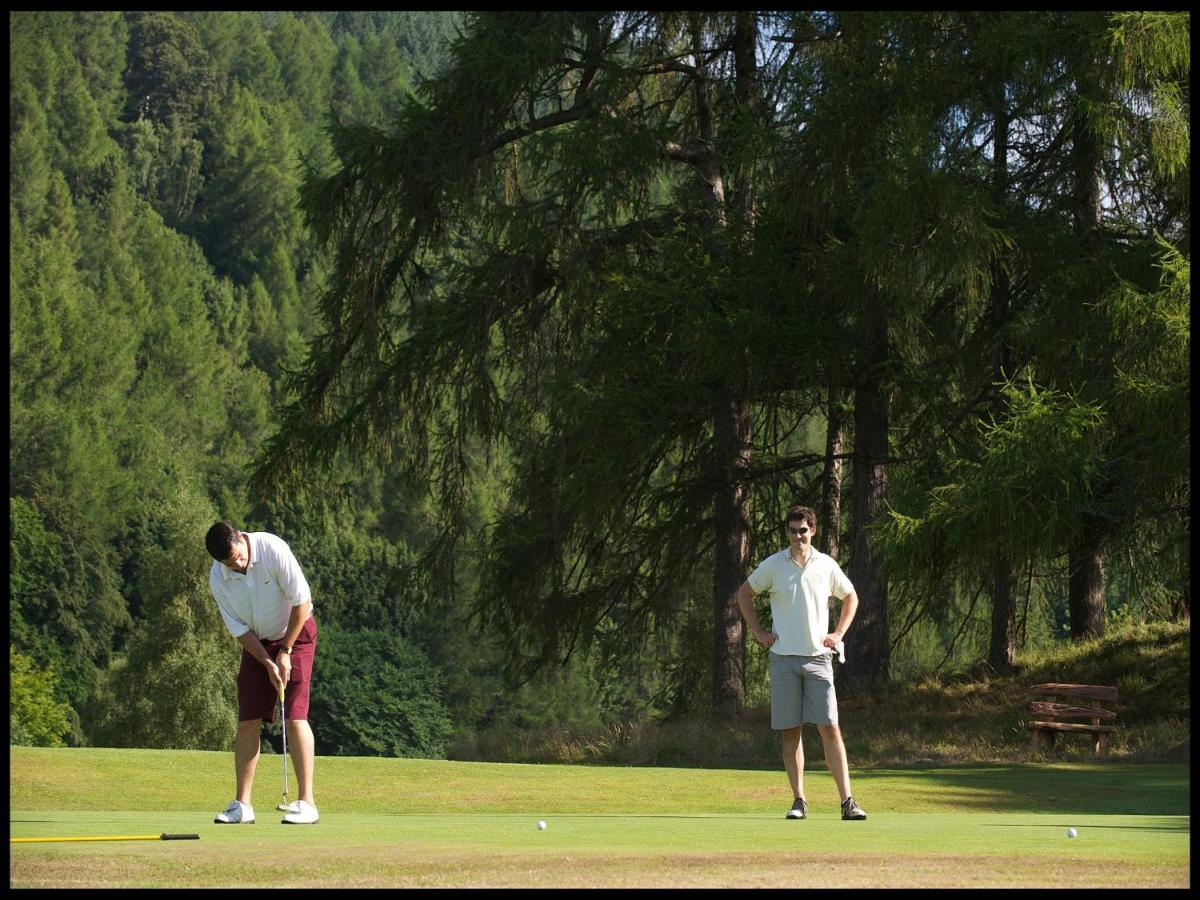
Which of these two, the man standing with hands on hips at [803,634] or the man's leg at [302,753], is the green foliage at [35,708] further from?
the man standing with hands on hips at [803,634]

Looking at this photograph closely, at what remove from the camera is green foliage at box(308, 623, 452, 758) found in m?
66.3

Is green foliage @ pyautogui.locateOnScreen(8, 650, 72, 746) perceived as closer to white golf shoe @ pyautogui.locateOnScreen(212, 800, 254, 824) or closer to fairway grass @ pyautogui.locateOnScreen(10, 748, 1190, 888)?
fairway grass @ pyautogui.locateOnScreen(10, 748, 1190, 888)

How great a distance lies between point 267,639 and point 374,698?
59446 millimetres

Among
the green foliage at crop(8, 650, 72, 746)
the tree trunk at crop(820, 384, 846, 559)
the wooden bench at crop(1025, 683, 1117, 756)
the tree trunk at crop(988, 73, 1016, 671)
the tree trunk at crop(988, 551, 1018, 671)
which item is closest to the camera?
the wooden bench at crop(1025, 683, 1117, 756)

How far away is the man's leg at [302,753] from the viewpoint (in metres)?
9.09

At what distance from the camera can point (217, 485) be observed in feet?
263

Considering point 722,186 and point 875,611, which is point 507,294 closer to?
point 722,186

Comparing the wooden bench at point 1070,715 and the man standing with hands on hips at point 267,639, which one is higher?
the man standing with hands on hips at point 267,639

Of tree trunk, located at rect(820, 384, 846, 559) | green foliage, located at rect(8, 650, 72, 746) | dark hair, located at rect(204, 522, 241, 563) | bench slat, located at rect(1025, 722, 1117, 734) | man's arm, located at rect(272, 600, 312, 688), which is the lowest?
green foliage, located at rect(8, 650, 72, 746)

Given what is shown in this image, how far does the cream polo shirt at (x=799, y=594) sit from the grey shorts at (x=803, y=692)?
7cm

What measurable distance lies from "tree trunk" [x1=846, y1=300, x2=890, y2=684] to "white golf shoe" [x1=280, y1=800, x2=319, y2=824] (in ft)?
42.9

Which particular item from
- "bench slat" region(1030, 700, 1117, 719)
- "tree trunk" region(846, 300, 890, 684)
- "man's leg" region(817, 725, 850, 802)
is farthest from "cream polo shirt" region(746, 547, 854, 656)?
"tree trunk" region(846, 300, 890, 684)

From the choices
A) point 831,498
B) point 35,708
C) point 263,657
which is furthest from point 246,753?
point 35,708

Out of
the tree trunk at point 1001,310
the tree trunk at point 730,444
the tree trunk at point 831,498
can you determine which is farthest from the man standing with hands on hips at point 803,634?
the tree trunk at point 831,498
